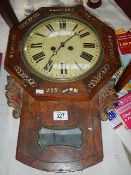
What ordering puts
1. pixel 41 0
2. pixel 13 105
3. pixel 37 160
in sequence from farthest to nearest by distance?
1. pixel 41 0
2. pixel 13 105
3. pixel 37 160

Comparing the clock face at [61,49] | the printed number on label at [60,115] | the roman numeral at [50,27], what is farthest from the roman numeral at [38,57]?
the printed number on label at [60,115]

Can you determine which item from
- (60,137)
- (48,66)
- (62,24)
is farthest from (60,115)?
(62,24)

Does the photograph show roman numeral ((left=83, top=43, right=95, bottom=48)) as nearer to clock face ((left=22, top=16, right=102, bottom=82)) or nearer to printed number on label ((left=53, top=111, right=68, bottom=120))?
clock face ((left=22, top=16, right=102, bottom=82))

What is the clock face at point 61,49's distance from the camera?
1438 millimetres

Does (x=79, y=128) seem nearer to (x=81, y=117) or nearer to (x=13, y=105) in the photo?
(x=81, y=117)

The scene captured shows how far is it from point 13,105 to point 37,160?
0.28 m

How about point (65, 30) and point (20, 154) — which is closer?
point (20, 154)

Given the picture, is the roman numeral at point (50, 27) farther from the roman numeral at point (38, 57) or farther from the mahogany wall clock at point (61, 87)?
the roman numeral at point (38, 57)

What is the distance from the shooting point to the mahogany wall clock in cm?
139

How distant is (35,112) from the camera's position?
146cm

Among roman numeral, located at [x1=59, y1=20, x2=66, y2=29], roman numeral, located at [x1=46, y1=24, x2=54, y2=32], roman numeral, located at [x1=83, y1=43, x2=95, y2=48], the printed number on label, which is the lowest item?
the printed number on label

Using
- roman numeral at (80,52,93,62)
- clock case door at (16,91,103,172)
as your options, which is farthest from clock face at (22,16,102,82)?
clock case door at (16,91,103,172)

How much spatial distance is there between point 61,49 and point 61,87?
0.19 metres

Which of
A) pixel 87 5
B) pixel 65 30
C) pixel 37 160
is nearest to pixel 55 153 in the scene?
pixel 37 160
